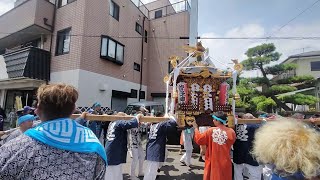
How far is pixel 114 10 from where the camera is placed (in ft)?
52.0

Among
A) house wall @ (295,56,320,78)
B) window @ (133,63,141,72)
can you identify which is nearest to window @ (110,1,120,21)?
window @ (133,63,141,72)

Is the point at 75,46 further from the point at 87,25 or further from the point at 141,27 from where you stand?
the point at 141,27

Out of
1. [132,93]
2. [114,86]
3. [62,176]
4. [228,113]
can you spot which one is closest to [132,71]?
[132,93]

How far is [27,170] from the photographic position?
154 cm

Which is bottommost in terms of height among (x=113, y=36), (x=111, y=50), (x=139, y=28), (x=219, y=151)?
(x=219, y=151)

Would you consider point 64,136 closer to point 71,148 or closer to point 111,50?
point 71,148

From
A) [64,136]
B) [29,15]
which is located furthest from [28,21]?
[64,136]

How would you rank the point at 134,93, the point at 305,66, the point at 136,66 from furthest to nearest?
1. the point at 305,66
2. the point at 136,66
3. the point at 134,93

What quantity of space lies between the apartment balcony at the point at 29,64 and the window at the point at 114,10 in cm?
486

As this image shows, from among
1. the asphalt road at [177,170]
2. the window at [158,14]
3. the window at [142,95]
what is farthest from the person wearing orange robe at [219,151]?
the window at [158,14]

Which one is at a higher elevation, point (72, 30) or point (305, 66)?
point (305, 66)

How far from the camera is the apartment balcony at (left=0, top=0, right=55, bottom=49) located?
42.4 feet

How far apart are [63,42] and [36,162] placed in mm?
13259

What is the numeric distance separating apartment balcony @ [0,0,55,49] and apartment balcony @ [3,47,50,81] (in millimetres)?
1421
